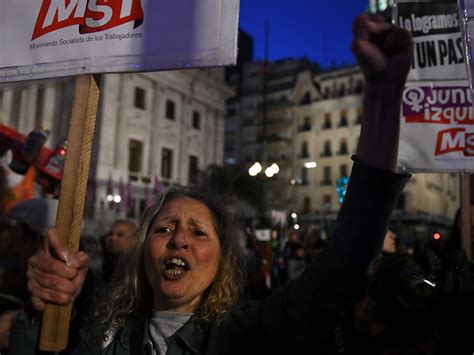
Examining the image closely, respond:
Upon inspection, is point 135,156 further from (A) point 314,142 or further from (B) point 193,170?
(A) point 314,142

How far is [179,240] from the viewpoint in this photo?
6.13 ft

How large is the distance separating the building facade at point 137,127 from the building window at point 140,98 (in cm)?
6

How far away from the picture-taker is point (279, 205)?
159 ft

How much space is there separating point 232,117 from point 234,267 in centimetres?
5218

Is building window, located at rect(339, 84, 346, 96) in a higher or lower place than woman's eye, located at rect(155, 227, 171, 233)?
higher

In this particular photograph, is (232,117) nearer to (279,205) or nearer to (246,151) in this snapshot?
(246,151)

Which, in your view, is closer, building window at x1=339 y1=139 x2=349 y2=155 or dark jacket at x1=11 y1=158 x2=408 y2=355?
dark jacket at x1=11 y1=158 x2=408 y2=355

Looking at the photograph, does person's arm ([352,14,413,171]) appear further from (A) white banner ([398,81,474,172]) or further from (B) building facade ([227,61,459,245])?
(B) building facade ([227,61,459,245])

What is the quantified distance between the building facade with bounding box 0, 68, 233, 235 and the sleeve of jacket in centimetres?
2063

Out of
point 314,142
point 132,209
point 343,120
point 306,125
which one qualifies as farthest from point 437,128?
point 306,125

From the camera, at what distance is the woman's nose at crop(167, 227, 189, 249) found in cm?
186

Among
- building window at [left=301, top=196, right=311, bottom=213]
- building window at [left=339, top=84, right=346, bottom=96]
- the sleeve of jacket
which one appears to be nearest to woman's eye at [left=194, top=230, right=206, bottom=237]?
the sleeve of jacket

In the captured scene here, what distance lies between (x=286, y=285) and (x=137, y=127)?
94.1 ft

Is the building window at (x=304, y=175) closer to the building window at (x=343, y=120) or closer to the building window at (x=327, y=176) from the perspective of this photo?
the building window at (x=327, y=176)
